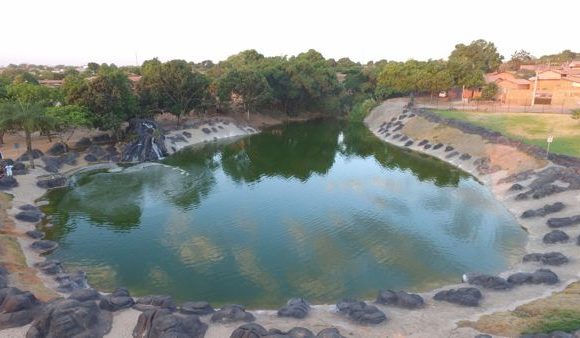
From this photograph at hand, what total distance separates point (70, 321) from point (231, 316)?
7718 millimetres

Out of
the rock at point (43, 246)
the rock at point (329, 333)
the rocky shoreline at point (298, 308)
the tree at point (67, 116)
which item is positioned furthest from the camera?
the tree at point (67, 116)

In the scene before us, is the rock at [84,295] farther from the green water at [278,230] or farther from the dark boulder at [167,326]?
the dark boulder at [167,326]

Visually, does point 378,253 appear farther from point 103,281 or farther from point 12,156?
point 12,156

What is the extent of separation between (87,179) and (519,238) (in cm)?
4593

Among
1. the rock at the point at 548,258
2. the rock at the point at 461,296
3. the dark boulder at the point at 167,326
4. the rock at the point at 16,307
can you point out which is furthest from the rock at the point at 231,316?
the rock at the point at 548,258

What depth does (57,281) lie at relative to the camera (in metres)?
26.5

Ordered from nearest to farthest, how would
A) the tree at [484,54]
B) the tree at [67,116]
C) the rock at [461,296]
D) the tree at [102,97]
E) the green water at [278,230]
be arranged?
the rock at [461,296] < the green water at [278,230] < the tree at [67,116] < the tree at [102,97] < the tree at [484,54]

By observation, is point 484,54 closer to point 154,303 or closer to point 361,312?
point 361,312

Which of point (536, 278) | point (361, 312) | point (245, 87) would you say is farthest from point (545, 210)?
point (245, 87)

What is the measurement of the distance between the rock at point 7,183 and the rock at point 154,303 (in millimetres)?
26958

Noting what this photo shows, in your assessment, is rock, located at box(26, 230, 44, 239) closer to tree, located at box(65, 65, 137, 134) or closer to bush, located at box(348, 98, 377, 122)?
tree, located at box(65, 65, 137, 134)

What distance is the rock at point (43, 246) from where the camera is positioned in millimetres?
30858

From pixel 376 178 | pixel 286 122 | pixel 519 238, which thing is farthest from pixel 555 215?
pixel 286 122

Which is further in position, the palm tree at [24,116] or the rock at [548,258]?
the palm tree at [24,116]
